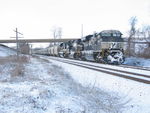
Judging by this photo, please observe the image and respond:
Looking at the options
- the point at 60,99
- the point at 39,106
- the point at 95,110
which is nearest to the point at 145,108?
the point at 95,110

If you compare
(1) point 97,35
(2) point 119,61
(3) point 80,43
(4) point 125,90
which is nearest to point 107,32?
(1) point 97,35

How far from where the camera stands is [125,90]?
656cm

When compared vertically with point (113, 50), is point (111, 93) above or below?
below

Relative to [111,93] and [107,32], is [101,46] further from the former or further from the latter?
[111,93]

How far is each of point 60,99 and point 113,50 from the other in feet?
41.6

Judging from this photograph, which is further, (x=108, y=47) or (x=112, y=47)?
(x=108, y=47)

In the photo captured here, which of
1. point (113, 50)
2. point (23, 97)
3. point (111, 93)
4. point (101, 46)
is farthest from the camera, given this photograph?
point (101, 46)

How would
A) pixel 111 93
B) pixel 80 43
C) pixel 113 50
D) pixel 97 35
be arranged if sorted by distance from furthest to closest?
pixel 80 43
pixel 97 35
pixel 113 50
pixel 111 93

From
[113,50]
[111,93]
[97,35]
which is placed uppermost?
[97,35]

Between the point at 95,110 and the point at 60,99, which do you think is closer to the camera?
the point at 95,110

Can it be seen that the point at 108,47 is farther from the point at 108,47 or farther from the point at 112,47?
the point at 112,47

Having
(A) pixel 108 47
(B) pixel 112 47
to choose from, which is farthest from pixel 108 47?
(B) pixel 112 47

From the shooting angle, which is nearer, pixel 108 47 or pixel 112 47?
pixel 112 47

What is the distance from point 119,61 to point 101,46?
2.51m
